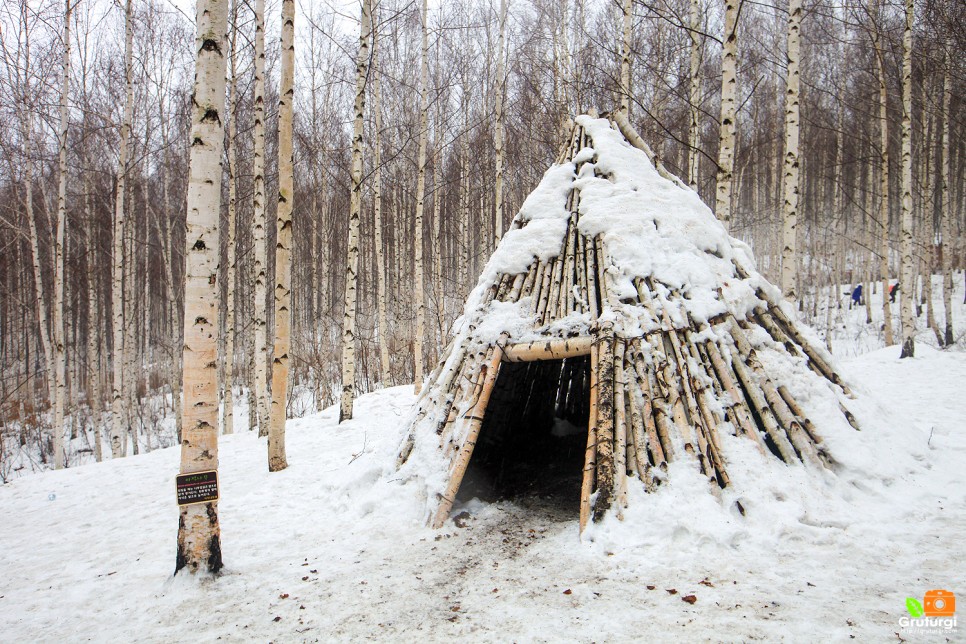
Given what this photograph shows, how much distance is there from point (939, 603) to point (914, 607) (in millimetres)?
128

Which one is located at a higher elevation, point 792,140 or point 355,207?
point 792,140

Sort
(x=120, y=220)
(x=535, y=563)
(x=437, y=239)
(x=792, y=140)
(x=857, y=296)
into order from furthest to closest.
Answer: (x=857, y=296) → (x=437, y=239) → (x=120, y=220) → (x=792, y=140) → (x=535, y=563)

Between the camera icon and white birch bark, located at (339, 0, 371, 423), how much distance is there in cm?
668

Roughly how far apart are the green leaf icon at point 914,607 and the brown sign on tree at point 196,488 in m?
4.00

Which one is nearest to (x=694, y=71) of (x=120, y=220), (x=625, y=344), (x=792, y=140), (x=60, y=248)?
(x=792, y=140)

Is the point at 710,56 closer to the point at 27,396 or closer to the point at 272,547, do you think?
the point at 272,547

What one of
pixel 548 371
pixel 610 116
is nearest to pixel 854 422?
pixel 548 371

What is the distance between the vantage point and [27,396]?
1708 cm

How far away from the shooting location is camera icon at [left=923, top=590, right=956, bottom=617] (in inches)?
91.9

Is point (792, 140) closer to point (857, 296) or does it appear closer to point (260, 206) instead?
point (260, 206)

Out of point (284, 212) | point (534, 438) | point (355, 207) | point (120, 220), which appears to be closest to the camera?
point (284, 212)

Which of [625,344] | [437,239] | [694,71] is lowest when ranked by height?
[625,344]

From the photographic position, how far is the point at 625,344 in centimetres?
395

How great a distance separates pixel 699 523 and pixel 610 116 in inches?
186
